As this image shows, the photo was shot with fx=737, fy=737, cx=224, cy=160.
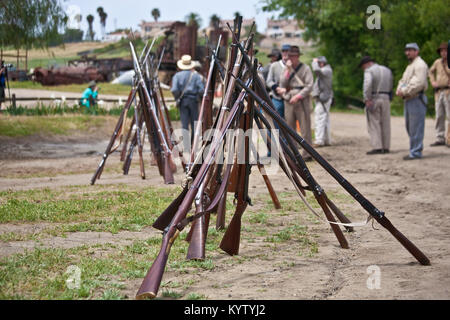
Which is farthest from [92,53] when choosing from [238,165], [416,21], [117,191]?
[238,165]

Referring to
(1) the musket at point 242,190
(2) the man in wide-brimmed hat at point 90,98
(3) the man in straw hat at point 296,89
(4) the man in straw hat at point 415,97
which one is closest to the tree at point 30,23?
(2) the man in wide-brimmed hat at point 90,98

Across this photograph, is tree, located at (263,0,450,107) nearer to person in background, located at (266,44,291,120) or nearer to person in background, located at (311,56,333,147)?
person in background, located at (311,56,333,147)

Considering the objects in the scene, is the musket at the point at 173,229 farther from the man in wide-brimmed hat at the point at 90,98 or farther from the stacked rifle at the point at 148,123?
the man in wide-brimmed hat at the point at 90,98

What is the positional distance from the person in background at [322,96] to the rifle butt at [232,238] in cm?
1077

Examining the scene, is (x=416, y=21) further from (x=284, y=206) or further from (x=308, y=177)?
(x=308, y=177)

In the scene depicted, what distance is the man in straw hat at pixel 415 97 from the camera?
45.4ft

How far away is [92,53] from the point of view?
2217 inches

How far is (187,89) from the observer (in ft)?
50.1

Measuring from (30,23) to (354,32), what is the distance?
17.0 m

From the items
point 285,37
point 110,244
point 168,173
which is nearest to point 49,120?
point 168,173

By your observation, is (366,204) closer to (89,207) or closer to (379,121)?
(89,207)

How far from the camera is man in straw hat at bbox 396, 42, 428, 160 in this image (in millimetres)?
13828

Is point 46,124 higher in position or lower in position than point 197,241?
lower

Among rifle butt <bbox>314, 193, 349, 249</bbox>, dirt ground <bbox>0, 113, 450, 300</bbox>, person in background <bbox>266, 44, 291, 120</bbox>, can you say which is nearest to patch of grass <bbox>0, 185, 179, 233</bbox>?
dirt ground <bbox>0, 113, 450, 300</bbox>
